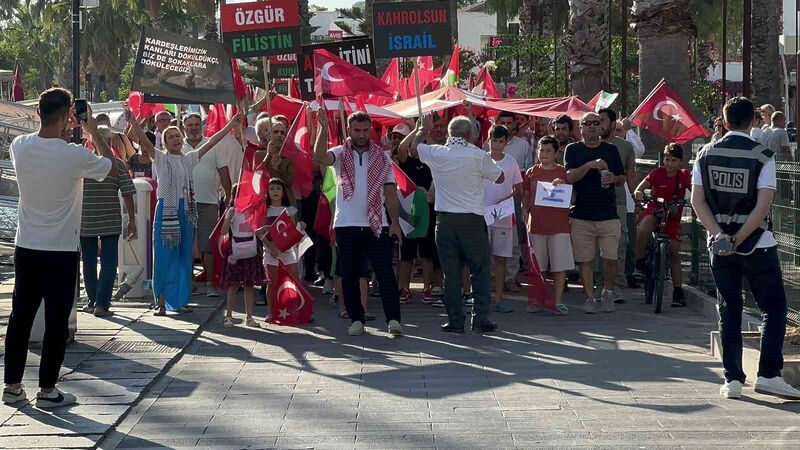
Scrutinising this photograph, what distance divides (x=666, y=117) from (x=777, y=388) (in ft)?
24.6

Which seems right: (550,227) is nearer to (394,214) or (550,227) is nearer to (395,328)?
(394,214)

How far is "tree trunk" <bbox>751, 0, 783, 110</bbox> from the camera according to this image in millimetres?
23969

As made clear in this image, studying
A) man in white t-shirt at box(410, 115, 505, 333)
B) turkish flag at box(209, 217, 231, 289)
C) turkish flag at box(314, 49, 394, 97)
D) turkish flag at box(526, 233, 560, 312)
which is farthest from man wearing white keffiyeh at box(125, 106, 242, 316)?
turkish flag at box(526, 233, 560, 312)

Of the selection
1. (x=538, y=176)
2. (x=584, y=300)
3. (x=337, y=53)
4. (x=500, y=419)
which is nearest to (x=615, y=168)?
(x=538, y=176)

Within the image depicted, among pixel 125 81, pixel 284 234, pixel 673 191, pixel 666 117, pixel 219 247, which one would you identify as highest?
pixel 125 81

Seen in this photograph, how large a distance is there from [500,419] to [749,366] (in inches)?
83.3

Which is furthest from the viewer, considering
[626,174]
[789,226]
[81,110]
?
[626,174]

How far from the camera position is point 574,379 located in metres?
8.66

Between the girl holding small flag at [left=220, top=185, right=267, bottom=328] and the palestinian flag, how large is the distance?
64.8 inches

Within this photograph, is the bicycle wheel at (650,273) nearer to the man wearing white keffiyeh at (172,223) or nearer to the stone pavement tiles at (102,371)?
the stone pavement tiles at (102,371)

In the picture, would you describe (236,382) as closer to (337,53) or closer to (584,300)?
(584,300)

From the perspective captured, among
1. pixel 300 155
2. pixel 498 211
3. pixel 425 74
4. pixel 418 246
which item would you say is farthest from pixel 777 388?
pixel 425 74

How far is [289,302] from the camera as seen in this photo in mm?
11344

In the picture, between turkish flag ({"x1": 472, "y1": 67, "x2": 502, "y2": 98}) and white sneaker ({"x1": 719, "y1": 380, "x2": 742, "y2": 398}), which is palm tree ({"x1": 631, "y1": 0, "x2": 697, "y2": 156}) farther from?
white sneaker ({"x1": 719, "y1": 380, "x2": 742, "y2": 398})
